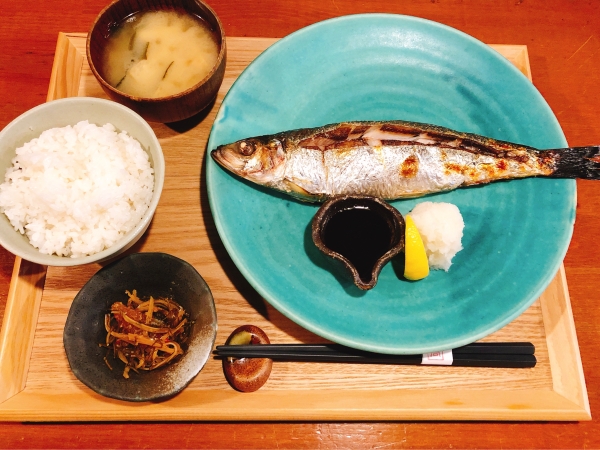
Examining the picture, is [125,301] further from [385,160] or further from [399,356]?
[385,160]

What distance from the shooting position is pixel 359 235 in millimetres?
1612

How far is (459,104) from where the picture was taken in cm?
194

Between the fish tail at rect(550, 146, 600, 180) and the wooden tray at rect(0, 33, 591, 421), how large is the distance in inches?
16.7

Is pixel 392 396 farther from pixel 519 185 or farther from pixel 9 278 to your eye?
pixel 9 278

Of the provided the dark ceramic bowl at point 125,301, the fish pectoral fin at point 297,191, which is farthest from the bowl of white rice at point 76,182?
the fish pectoral fin at point 297,191

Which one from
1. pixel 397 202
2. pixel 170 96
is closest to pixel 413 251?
pixel 397 202

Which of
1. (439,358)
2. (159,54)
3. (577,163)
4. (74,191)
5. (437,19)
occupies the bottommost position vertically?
(439,358)

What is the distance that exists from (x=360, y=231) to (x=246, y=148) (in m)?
0.55

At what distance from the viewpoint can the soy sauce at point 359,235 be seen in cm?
156

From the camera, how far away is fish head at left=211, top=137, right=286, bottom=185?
165cm

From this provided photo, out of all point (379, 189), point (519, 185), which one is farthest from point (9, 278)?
point (519, 185)

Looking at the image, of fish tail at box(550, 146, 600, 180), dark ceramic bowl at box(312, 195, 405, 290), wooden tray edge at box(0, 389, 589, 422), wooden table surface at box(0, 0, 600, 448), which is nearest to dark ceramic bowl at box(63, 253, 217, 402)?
wooden tray edge at box(0, 389, 589, 422)

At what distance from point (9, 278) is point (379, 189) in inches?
63.2

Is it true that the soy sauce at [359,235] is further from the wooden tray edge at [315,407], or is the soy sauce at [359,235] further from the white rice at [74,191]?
the white rice at [74,191]
